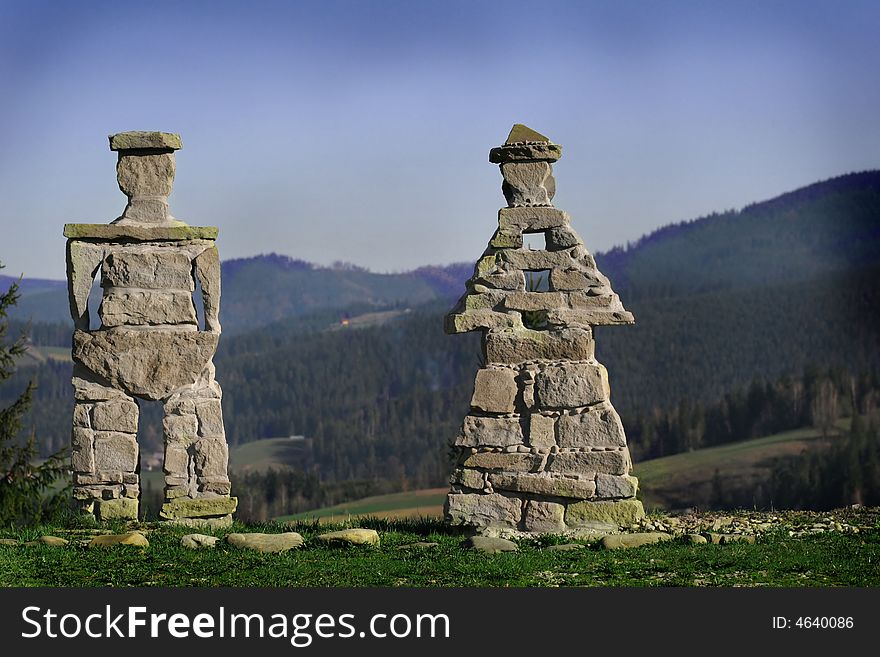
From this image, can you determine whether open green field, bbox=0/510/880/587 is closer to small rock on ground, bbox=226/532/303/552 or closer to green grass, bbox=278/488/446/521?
small rock on ground, bbox=226/532/303/552

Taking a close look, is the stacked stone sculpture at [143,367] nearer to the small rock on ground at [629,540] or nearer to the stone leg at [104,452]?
the stone leg at [104,452]

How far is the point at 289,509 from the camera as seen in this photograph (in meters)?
47.4

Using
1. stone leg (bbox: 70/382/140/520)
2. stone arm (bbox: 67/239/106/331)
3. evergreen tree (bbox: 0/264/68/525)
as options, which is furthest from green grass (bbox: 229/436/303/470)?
stone arm (bbox: 67/239/106/331)

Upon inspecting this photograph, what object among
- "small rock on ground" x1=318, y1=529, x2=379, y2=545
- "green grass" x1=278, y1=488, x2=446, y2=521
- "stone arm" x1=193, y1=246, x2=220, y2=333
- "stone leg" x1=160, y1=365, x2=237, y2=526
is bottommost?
"green grass" x1=278, y1=488, x2=446, y2=521

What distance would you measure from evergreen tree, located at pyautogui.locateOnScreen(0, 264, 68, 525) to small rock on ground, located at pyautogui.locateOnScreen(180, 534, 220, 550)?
7157 millimetres

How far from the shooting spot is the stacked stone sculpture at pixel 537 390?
1339 centimetres

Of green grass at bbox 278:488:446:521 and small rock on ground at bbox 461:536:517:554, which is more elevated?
small rock on ground at bbox 461:536:517:554

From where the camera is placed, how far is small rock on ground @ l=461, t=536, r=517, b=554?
12.4 m

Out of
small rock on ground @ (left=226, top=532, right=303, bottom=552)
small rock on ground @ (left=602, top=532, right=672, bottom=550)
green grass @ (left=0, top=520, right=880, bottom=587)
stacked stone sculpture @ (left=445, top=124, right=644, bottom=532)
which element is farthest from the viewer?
stacked stone sculpture @ (left=445, top=124, right=644, bottom=532)

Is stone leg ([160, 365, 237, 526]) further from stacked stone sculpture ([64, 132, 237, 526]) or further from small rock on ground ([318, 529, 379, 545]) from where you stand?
small rock on ground ([318, 529, 379, 545])

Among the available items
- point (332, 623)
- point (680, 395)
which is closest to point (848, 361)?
point (680, 395)

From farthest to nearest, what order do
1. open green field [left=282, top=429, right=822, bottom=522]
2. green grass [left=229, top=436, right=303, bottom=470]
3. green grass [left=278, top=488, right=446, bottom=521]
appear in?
green grass [left=229, top=436, right=303, bottom=470] → open green field [left=282, top=429, right=822, bottom=522] → green grass [left=278, top=488, right=446, bottom=521]

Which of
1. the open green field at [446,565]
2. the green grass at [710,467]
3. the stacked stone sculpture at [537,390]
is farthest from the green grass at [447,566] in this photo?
the green grass at [710,467]

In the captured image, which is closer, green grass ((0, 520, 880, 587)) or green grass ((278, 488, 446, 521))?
green grass ((0, 520, 880, 587))
